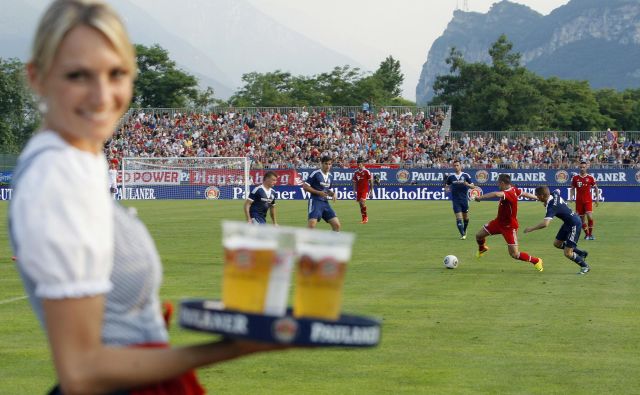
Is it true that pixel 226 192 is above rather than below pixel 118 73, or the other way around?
below

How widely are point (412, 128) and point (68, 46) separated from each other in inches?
2748

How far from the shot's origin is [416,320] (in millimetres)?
13844

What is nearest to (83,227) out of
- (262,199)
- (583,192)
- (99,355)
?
(99,355)

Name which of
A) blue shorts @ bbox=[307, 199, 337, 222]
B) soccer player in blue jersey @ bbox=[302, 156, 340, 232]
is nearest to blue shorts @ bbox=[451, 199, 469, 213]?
soccer player in blue jersey @ bbox=[302, 156, 340, 232]

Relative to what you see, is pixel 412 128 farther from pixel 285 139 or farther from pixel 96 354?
pixel 96 354

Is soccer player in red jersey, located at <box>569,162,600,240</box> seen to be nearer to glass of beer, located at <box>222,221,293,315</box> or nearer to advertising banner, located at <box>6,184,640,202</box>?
advertising banner, located at <box>6,184,640,202</box>

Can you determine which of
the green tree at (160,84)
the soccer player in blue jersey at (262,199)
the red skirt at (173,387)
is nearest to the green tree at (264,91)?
the green tree at (160,84)

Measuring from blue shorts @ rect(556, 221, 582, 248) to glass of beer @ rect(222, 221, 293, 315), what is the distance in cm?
1928

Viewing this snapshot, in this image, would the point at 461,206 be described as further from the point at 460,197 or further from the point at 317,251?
the point at 317,251

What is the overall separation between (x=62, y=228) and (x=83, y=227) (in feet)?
0.16

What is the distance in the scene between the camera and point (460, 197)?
32406mm

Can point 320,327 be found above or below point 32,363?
above

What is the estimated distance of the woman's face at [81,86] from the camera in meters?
2.55

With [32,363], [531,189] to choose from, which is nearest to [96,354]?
[32,363]
